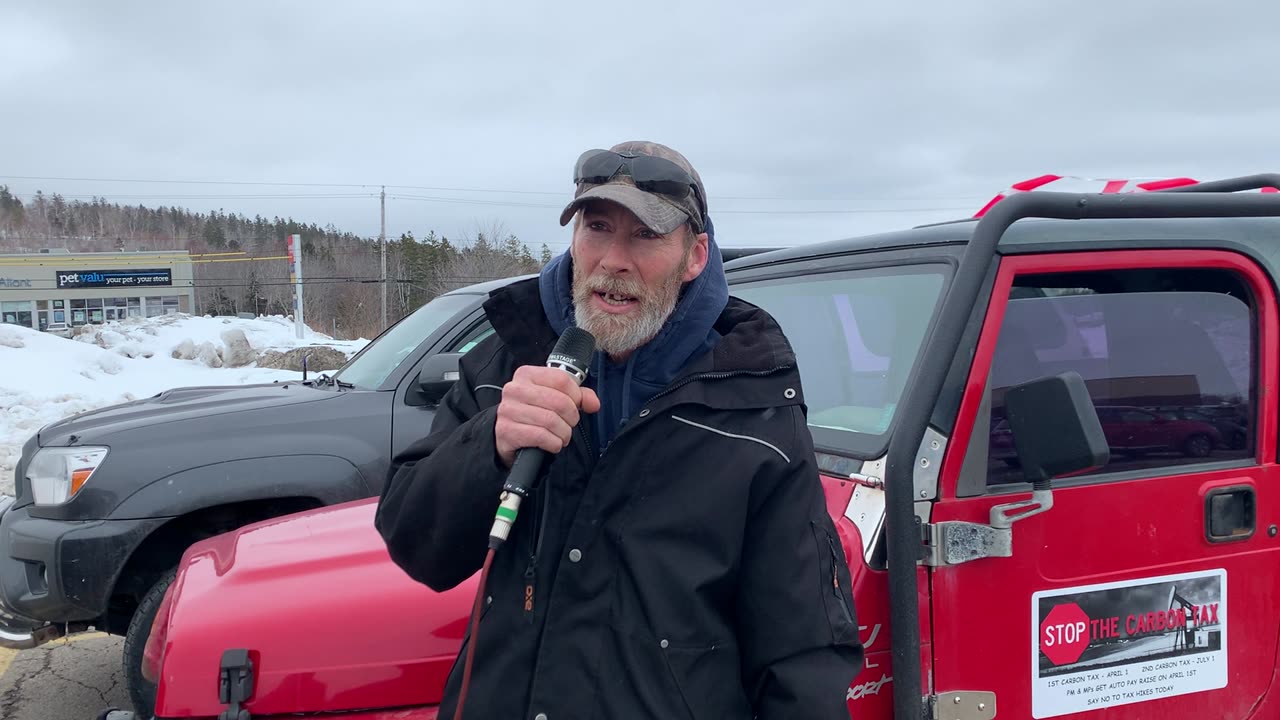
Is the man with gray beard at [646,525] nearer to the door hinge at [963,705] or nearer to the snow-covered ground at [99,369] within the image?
the door hinge at [963,705]

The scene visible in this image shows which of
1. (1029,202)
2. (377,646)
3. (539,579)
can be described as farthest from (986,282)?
(377,646)

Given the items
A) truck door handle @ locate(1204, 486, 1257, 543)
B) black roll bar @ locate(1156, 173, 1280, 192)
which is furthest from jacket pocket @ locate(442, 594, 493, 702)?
black roll bar @ locate(1156, 173, 1280, 192)

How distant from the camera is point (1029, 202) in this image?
1949 millimetres

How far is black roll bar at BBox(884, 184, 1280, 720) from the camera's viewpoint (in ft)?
6.14

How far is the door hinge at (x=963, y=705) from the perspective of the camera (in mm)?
1961

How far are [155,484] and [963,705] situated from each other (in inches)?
144

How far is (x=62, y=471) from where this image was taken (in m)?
4.20

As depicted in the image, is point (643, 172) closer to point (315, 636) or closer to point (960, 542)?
point (960, 542)

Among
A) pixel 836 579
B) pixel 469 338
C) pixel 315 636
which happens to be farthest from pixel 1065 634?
pixel 469 338

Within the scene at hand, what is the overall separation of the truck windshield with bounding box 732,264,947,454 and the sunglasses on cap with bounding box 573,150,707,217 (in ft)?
2.57

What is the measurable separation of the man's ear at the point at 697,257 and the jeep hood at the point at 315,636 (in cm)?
99

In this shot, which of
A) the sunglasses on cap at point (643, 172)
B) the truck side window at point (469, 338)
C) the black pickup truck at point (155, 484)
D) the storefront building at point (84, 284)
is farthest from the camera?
the storefront building at point (84, 284)

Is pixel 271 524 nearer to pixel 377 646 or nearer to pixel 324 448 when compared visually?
pixel 377 646

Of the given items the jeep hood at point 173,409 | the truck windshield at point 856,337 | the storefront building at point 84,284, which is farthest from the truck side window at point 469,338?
the storefront building at point 84,284
